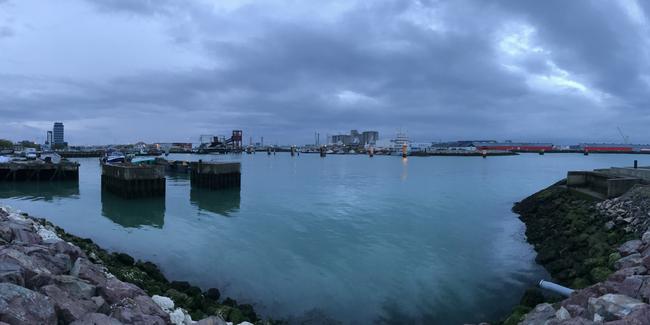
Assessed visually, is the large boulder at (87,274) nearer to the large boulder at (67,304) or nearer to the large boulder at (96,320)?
the large boulder at (67,304)

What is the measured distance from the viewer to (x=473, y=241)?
2022cm

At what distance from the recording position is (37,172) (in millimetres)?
49156

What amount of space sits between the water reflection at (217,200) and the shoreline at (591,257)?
20.0 m

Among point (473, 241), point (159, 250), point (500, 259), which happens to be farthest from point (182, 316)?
point (473, 241)

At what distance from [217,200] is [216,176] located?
7.01 metres

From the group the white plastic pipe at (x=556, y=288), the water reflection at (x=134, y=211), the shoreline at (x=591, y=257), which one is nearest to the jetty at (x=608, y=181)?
the shoreline at (x=591, y=257)

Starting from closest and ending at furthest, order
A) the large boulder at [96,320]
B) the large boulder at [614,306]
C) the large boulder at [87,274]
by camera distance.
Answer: the large boulder at [96,320]
the large boulder at [614,306]
the large boulder at [87,274]

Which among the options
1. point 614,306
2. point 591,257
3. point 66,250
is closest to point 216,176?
point 66,250

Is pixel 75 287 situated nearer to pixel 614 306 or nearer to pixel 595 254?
pixel 614 306

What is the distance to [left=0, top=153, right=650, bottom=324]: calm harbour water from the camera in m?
12.1

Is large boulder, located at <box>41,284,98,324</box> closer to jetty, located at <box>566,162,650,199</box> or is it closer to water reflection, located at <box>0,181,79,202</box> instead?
jetty, located at <box>566,162,650,199</box>

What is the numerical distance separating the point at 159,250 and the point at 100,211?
48.4ft

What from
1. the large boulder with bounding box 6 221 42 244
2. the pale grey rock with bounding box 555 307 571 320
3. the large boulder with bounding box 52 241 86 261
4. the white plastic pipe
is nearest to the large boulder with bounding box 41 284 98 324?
the large boulder with bounding box 52 241 86 261

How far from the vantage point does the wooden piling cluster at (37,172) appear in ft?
158
